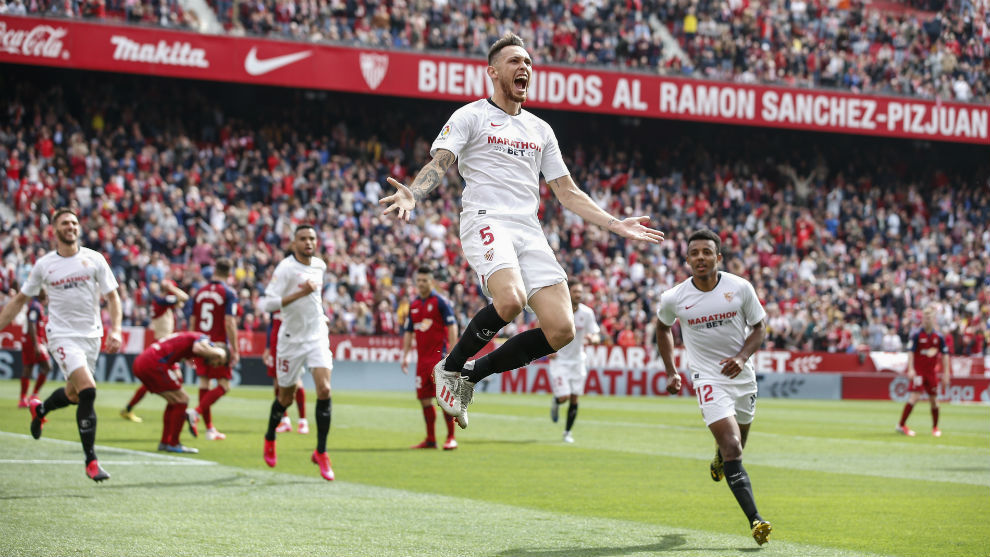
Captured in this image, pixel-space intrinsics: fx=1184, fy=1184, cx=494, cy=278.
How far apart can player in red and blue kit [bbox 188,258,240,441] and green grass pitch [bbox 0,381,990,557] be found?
47 centimetres

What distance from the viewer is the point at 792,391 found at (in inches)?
1347

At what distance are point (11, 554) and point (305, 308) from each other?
575 centimetres

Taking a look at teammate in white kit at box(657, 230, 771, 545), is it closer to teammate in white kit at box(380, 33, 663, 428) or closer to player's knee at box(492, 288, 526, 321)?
teammate in white kit at box(380, 33, 663, 428)

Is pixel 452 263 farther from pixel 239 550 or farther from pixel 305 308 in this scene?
pixel 239 550

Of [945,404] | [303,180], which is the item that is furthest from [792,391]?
[303,180]

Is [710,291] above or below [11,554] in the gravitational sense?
above

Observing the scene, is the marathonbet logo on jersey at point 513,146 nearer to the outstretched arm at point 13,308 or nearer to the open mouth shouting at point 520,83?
the open mouth shouting at point 520,83

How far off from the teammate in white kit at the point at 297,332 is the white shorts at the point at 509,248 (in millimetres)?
4998

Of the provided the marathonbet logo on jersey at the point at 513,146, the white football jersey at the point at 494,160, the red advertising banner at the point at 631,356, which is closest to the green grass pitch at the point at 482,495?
the white football jersey at the point at 494,160

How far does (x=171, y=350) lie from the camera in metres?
14.0

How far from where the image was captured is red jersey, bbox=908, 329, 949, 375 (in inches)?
821

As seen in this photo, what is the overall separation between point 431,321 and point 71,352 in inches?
225

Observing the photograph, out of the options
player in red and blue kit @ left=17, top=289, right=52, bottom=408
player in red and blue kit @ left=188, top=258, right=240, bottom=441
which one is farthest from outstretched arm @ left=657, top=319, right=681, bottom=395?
player in red and blue kit @ left=17, top=289, right=52, bottom=408

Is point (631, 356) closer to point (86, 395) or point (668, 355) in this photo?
point (668, 355)
